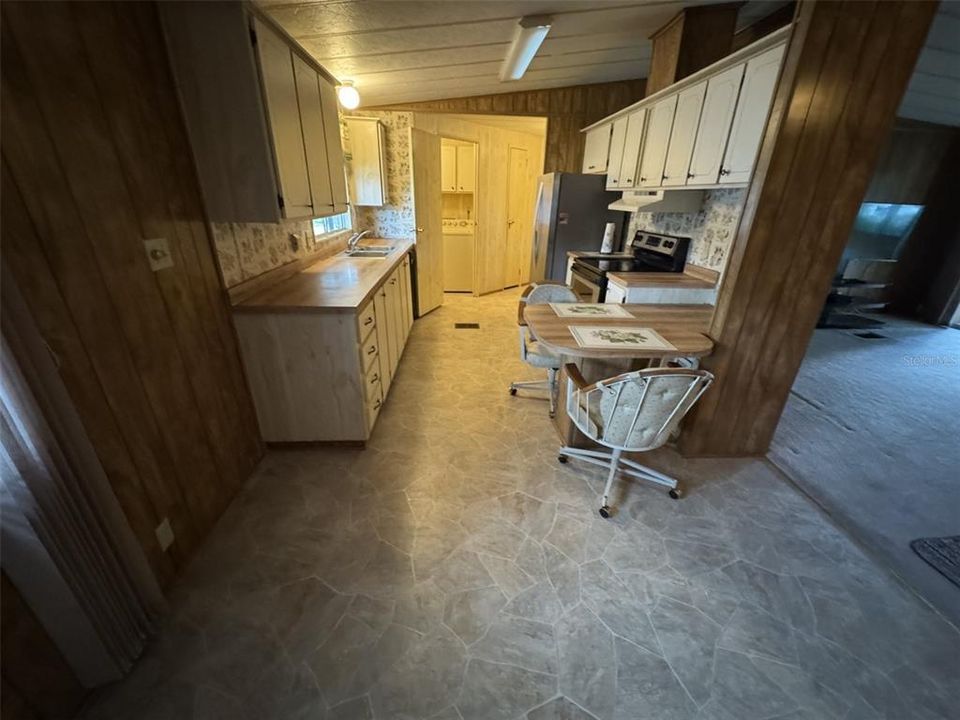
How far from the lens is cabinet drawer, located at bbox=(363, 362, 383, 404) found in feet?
7.70

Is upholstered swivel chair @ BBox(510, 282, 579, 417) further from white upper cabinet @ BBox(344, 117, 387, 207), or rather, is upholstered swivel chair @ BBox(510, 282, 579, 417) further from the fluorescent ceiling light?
white upper cabinet @ BBox(344, 117, 387, 207)

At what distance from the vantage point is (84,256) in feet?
3.95

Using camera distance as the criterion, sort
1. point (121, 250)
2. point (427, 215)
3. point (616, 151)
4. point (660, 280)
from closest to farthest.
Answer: point (121, 250), point (660, 280), point (616, 151), point (427, 215)

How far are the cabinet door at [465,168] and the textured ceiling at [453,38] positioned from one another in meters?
1.69

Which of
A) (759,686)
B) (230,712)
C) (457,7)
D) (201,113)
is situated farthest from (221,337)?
(759,686)

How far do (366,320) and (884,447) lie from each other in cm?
348

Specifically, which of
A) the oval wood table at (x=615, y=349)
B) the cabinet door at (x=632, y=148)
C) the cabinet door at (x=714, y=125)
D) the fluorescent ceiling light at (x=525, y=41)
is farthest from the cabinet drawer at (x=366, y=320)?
the cabinet door at (x=632, y=148)

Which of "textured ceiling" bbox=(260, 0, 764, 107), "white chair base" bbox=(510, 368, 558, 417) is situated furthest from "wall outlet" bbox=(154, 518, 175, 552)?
"textured ceiling" bbox=(260, 0, 764, 107)

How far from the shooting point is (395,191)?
470cm

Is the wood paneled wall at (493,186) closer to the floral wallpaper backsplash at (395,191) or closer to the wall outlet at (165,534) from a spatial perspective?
the floral wallpaper backsplash at (395,191)

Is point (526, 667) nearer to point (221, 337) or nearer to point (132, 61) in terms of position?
point (221, 337)

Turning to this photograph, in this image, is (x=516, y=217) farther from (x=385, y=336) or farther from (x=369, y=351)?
(x=369, y=351)

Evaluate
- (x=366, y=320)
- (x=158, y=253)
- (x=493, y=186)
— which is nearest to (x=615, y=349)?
(x=366, y=320)

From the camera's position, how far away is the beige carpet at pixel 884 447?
191cm
